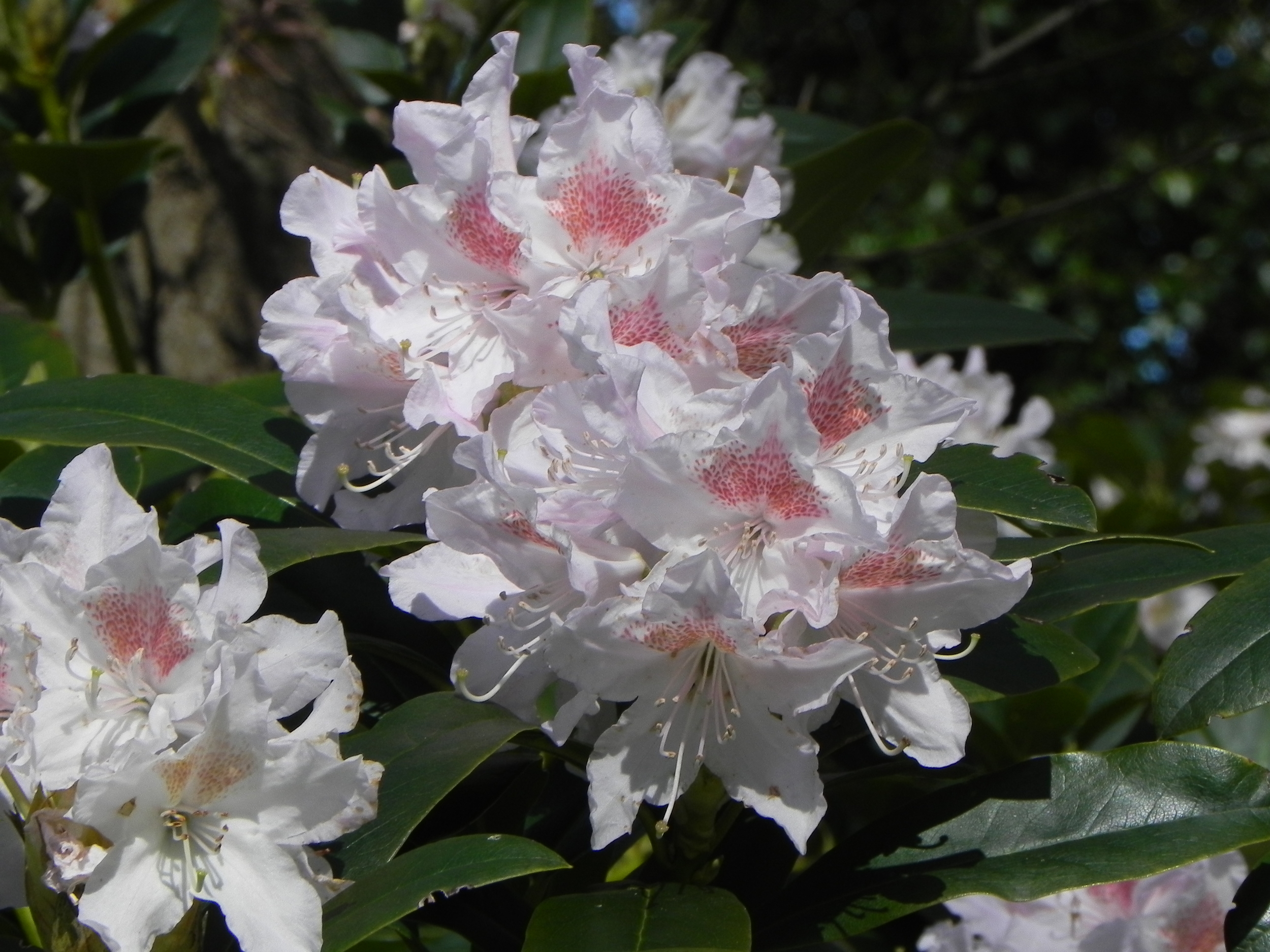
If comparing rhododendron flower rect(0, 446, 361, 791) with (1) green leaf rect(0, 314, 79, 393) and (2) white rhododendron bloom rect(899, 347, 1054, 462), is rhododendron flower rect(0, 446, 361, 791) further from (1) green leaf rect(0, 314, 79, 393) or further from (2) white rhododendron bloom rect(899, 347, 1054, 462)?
(2) white rhododendron bloom rect(899, 347, 1054, 462)

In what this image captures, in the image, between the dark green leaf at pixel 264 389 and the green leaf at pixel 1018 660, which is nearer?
the green leaf at pixel 1018 660

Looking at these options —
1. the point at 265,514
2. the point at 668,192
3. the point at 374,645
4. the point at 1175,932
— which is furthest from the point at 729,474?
the point at 1175,932

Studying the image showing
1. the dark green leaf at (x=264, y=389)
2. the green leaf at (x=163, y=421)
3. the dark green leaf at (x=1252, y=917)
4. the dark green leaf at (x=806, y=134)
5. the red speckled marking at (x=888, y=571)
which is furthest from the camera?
the dark green leaf at (x=806, y=134)

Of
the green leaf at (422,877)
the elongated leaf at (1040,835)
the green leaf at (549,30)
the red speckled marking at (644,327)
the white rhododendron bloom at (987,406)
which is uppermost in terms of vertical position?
the red speckled marking at (644,327)

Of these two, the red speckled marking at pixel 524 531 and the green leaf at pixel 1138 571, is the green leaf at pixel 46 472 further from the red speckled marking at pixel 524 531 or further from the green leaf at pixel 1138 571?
the green leaf at pixel 1138 571

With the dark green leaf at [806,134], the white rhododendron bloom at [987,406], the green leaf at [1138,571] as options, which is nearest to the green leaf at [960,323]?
the white rhododendron bloom at [987,406]

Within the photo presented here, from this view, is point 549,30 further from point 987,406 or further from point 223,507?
point 223,507

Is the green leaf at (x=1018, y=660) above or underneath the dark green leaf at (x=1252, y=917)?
above

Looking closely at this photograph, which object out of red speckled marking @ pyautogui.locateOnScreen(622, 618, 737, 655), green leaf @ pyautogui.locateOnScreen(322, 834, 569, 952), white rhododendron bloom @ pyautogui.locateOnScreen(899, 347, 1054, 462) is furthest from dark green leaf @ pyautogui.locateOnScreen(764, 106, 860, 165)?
green leaf @ pyautogui.locateOnScreen(322, 834, 569, 952)
